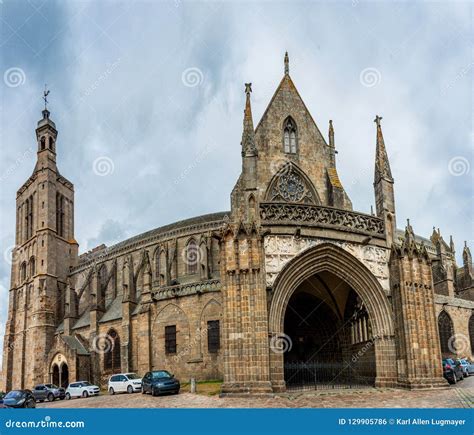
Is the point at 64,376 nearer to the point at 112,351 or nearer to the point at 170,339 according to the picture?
the point at 112,351

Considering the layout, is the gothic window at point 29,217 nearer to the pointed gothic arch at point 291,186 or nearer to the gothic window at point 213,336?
the gothic window at point 213,336

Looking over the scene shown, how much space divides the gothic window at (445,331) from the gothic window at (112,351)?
2514 cm

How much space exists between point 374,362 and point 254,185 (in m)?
8.65

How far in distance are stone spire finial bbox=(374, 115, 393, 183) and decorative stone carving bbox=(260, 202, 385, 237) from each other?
217 cm

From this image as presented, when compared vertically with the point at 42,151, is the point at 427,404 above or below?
below

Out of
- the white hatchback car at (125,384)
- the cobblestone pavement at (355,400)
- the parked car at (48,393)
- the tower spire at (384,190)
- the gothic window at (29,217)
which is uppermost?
the gothic window at (29,217)

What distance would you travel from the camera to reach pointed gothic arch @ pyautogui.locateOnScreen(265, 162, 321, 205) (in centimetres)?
2608

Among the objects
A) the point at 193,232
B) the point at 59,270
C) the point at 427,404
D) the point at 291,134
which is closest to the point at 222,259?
the point at 427,404

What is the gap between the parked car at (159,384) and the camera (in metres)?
24.1

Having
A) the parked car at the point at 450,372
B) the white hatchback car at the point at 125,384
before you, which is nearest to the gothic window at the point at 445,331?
the parked car at the point at 450,372

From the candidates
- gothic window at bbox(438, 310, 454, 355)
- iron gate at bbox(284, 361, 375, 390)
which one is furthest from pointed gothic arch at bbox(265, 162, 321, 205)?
gothic window at bbox(438, 310, 454, 355)

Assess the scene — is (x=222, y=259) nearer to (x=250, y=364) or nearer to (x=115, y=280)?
(x=250, y=364)

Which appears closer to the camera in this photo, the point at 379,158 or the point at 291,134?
the point at 379,158

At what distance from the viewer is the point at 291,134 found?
27250 millimetres
